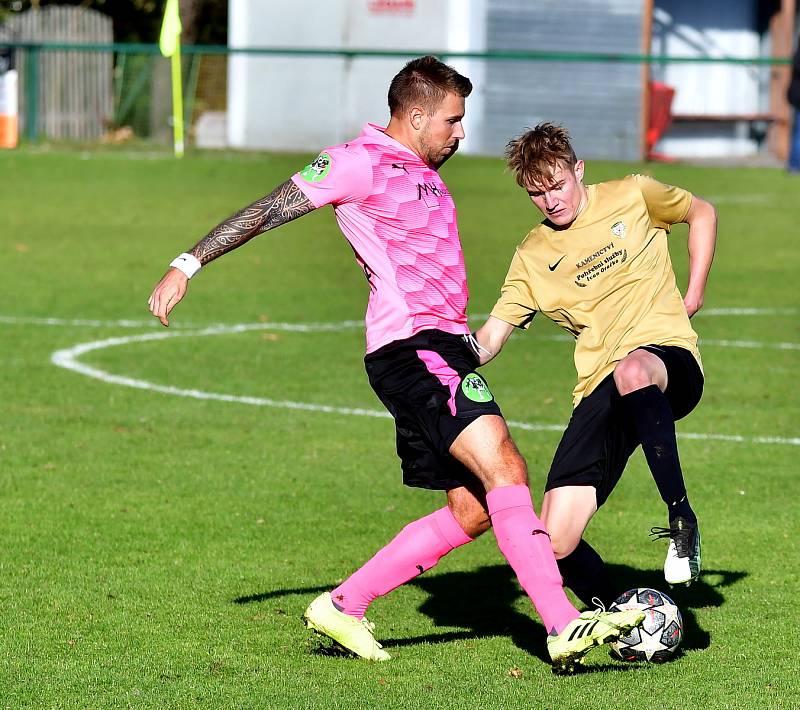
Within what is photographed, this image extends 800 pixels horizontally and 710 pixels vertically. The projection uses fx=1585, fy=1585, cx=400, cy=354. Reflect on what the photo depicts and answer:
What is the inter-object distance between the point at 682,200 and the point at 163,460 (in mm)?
3680

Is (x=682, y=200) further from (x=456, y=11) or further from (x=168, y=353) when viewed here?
(x=456, y=11)

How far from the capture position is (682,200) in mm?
5969

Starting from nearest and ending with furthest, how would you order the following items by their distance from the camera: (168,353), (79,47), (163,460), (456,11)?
(163,460) < (168,353) < (79,47) < (456,11)

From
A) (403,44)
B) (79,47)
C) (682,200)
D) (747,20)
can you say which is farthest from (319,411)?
(747,20)

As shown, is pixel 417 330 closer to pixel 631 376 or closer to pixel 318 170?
pixel 318 170

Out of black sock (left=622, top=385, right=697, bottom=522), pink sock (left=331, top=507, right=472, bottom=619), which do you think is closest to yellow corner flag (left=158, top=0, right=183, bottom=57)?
pink sock (left=331, top=507, right=472, bottom=619)

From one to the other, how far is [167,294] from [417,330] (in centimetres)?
87

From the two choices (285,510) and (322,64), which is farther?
(322,64)

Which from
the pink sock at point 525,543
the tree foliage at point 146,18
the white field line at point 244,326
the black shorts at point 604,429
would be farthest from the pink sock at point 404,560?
the tree foliage at point 146,18

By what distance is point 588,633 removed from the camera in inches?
196

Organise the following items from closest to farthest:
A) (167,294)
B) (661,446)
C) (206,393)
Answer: (167,294)
(661,446)
(206,393)

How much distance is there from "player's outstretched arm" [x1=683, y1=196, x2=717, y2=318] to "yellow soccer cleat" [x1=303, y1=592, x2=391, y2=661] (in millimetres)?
1739

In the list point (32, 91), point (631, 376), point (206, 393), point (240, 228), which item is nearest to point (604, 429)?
point (631, 376)

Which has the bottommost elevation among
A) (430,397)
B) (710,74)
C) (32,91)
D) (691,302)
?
(430,397)
